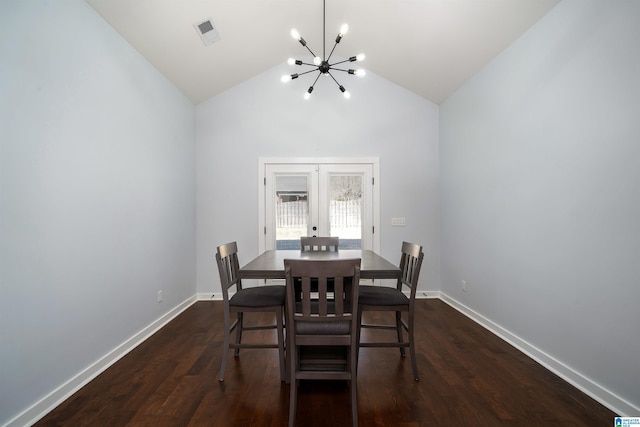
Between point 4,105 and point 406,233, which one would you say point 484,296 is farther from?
point 4,105

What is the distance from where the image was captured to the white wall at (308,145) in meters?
4.30

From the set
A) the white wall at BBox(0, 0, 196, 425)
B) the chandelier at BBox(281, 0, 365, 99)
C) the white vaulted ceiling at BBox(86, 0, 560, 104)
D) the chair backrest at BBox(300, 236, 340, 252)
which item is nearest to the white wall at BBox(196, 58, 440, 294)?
the white vaulted ceiling at BBox(86, 0, 560, 104)

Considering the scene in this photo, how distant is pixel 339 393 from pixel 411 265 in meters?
1.09

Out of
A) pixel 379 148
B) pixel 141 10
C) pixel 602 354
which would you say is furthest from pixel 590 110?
pixel 141 10

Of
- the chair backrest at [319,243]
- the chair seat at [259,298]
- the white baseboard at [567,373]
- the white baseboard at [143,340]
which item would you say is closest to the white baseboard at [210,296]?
the white baseboard at [143,340]

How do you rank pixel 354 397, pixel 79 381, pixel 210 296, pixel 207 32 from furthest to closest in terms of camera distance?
pixel 210 296 → pixel 207 32 → pixel 79 381 → pixel 354 397

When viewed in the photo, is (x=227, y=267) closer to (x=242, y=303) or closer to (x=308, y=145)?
(x=242, y=303)

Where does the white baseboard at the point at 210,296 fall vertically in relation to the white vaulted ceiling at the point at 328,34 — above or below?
below

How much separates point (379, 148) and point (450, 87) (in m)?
1.19

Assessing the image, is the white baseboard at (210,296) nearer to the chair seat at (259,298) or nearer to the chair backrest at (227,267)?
the chair backrest at (227,267)

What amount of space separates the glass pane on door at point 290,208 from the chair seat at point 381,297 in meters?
2.02

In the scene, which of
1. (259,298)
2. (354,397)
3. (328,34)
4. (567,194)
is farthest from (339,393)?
(328,34)

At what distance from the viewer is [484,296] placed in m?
3.26

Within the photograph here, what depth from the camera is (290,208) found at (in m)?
4.39
